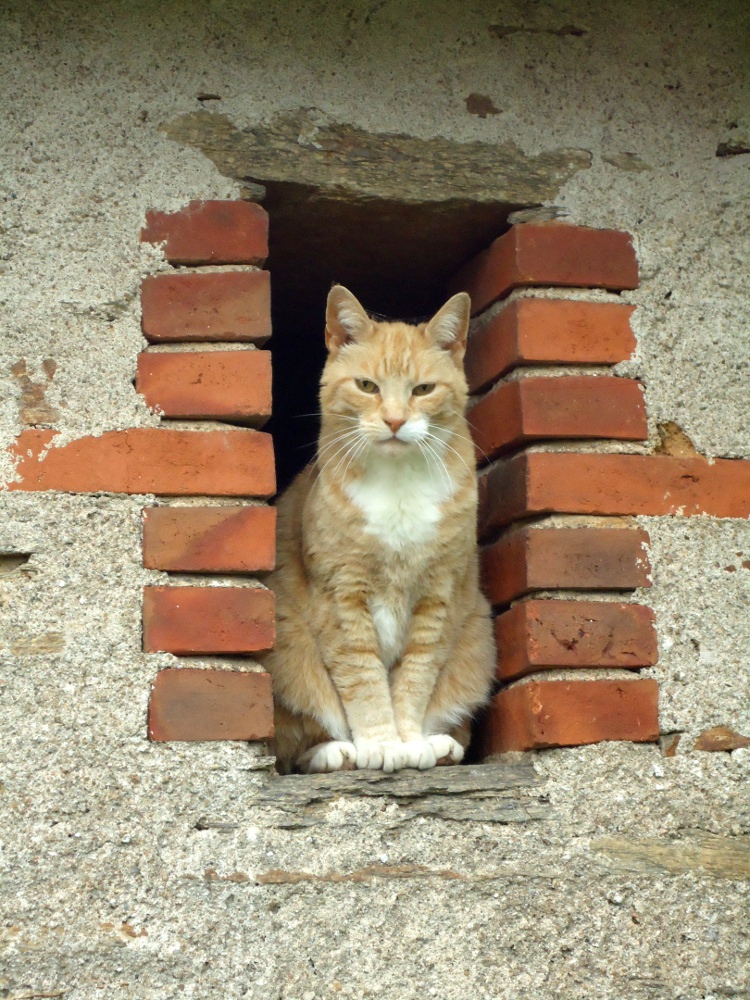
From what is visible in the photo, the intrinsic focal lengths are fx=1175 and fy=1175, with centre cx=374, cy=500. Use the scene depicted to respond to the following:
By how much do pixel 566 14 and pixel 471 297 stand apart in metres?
0.68

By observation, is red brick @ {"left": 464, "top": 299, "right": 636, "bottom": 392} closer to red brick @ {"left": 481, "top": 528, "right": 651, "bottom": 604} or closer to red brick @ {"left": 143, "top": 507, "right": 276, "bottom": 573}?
red brick @ {"left": 481, "top": 528, "right": 651, "bottom": 604}

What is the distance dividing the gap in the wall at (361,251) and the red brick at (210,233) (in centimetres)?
12

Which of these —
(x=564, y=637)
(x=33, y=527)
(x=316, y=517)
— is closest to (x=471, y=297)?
(x=316, y=517)

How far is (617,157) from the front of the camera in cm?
272

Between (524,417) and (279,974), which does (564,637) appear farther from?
(279,974)

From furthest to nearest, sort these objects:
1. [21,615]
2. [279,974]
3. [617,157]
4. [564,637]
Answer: [617,157] → [564,637] → [21,615] → [279,974]

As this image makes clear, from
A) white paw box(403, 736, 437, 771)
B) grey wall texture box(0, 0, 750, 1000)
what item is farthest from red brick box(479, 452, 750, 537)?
white paw box(403, 736, 437, 771)

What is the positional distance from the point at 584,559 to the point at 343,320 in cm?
86

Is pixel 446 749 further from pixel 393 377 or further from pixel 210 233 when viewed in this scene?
pixel 210 233

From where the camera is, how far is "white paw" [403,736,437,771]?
2.43m

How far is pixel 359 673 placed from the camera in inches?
105

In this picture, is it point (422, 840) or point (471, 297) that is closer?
point (422, 840)

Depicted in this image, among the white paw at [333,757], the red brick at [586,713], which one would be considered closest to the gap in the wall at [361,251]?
the white paw at [333,757]

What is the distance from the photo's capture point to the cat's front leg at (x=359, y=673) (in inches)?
102
